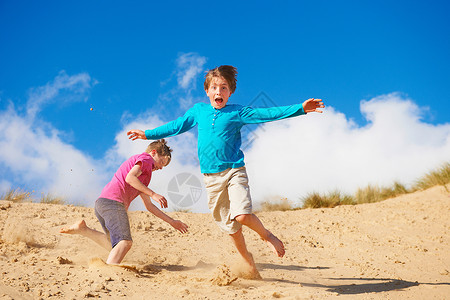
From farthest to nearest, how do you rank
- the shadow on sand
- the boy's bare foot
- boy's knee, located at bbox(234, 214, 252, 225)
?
the shadow on sand < the boy's bare foot < boy's knee, located at bbox(234, 214, 252, 225)

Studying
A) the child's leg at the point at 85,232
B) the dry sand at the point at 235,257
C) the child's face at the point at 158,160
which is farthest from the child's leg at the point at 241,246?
the child's leg at the point at 85,232

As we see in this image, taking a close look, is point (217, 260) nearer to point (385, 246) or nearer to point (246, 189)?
point (246, 189)

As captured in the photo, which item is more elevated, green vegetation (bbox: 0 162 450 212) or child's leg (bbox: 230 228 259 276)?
green vegetation (bbox: 0 162 450 212)

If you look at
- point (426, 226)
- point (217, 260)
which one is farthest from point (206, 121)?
point (426, 226)

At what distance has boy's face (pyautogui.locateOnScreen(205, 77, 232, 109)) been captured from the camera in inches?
153

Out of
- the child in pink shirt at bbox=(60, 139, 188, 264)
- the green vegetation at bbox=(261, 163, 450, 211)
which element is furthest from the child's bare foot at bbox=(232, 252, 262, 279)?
the green vegetation at bbox=(261, 163, 450, 211)

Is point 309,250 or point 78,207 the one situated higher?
point 78,207

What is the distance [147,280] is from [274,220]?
13.6 feet

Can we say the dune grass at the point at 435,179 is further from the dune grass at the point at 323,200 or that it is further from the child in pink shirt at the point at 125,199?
the child in pink shirt at the point at 125,199

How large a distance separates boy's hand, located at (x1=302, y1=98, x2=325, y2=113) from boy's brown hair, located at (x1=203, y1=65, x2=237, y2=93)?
2.82 ft

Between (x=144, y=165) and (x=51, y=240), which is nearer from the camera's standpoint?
(x=144, y=165)

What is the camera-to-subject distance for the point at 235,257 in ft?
16.5

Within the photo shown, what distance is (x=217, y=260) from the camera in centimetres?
497

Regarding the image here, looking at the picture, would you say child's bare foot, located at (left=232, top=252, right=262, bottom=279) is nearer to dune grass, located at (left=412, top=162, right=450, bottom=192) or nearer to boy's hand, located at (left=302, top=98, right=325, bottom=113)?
A: boy's hand, located at (left=302, top=98, right=325, bottom=113)
